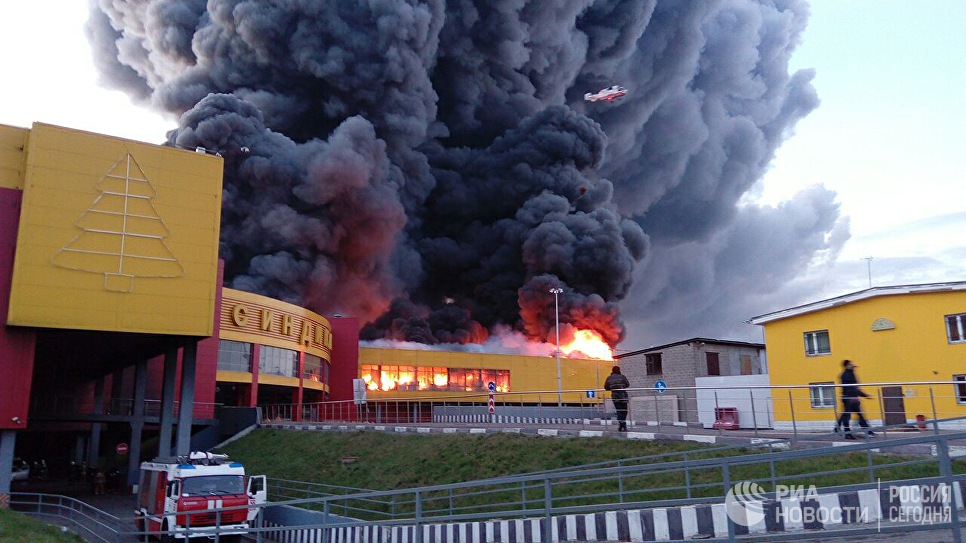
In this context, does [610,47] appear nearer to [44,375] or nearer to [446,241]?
[446,241]

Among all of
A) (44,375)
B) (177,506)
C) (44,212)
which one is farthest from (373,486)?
(44,375)

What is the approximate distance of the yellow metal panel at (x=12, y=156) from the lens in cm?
2597

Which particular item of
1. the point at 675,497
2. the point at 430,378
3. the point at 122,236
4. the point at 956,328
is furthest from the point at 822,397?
the point at 430,378

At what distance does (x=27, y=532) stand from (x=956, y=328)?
86.4 ft

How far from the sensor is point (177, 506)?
19.9m

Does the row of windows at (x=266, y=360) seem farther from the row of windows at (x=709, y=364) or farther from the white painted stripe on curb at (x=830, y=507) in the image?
the white painted stripe on curb at (x=830, y=507)

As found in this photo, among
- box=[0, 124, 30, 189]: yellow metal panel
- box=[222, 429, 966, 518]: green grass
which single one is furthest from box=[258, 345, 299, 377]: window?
box=[0, 124, 30, 189]: yellow metal panel

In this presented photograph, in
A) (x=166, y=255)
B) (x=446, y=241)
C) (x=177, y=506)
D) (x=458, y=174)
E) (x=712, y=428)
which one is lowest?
(x=177, y=506)

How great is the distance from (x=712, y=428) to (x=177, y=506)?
591 inches

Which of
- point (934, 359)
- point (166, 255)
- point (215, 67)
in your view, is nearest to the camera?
point (934, 359)

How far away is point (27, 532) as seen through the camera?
17.3m

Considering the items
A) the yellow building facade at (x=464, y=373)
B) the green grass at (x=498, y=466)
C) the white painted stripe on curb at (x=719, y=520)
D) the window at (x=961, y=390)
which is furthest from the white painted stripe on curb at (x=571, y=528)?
the yellow building facade at (x=464, y=373)

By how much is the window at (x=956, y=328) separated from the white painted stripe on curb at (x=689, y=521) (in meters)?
17.1

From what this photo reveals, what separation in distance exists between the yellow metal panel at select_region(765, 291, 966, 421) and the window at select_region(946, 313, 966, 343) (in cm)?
13
